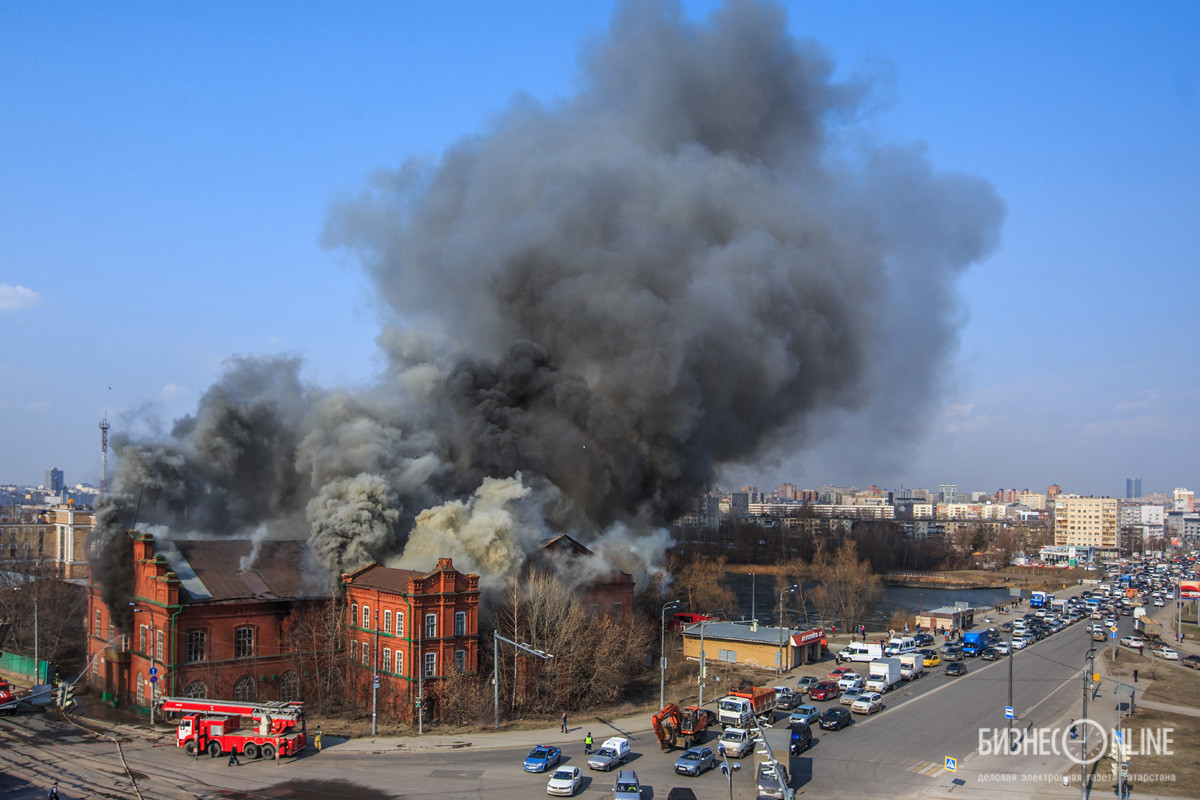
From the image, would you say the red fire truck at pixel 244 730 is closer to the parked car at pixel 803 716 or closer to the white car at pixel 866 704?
the parked car at pixel 803 716

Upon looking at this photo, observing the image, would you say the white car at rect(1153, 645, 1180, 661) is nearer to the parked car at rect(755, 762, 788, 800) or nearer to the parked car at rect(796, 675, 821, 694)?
the parked car at rect(796, 675, 821, 694)

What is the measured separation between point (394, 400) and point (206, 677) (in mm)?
18120

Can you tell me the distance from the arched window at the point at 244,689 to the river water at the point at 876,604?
36.7 meters

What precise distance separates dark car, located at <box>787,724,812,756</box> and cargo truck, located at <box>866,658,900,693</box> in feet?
32.9

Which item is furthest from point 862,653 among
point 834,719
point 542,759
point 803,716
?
point 542,759

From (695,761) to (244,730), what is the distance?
14220mm

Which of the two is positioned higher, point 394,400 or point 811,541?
point 394,400

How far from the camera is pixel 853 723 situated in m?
31.8

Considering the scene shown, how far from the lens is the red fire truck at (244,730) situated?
2662 centimetres

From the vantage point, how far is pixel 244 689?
110 ft

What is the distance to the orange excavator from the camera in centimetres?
2744

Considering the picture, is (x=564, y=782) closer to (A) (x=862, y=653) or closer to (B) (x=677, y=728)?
(B) (x=677, y=728)

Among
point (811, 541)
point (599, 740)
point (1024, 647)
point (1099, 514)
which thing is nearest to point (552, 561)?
point (599, 740)

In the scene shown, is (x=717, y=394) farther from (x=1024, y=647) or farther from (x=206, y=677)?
(x=206, y=677)
